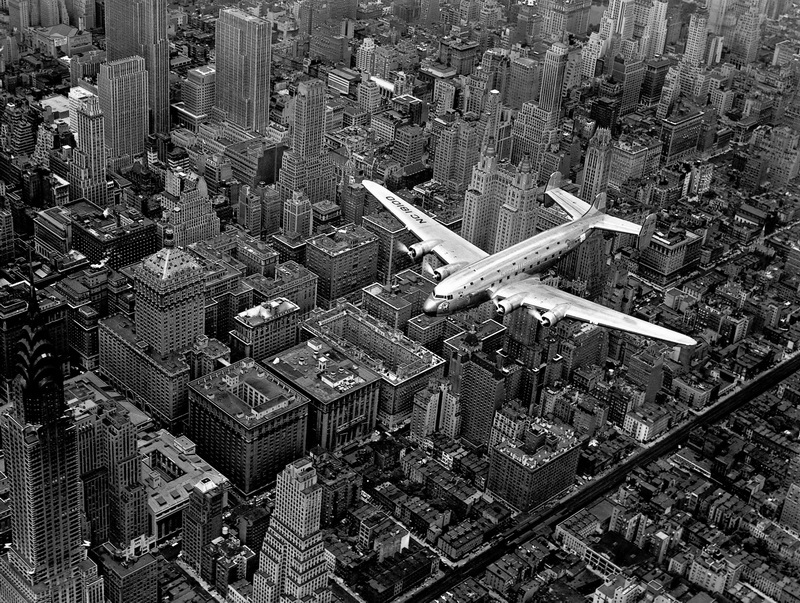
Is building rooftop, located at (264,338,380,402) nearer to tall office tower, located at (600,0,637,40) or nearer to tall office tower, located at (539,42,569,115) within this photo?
tall office tower, located at (539,42,569,115)

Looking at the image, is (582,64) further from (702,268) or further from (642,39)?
(702,268)

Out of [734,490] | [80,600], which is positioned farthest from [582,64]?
[80,600]

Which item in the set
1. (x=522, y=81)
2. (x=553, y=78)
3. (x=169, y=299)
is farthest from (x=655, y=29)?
(x=169, y=299)

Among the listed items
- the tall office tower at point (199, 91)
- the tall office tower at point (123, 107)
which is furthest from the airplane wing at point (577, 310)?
the tall office tower at point (199, 91)

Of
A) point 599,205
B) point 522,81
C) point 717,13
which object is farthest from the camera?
point 717,13

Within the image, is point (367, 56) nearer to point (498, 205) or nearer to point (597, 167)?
point (597, 167)

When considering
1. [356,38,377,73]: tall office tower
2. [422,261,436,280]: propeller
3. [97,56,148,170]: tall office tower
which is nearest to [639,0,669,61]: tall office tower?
[356,38,377,73]: tall office tower

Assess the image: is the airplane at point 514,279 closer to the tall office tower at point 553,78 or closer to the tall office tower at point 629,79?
the tall office tower at point 553,78
